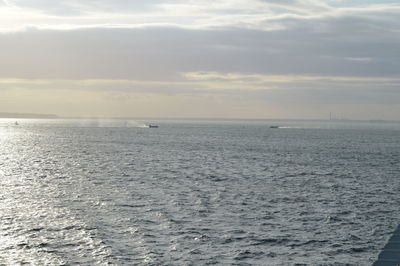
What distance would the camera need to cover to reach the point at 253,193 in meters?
65.8

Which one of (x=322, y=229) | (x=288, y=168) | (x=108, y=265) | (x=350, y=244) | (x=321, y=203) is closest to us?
(x=108, y=265)

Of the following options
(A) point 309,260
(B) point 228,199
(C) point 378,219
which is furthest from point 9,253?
(C) point 378,219

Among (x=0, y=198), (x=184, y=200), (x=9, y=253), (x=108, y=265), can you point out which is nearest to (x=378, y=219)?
(x=184, y=200)

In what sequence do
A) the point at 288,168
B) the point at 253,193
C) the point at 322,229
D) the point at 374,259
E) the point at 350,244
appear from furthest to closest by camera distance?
the point at 288,168, the point at 253,193, the point at 322,229, the point at 350,244, the point at 374,259

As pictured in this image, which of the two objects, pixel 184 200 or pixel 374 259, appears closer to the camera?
pixel 374 259

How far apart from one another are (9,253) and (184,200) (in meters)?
27.2

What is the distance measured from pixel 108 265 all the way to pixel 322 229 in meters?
21.8

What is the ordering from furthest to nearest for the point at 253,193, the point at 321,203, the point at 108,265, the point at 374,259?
1. the point at 253,193
2. the point at 321,203
3. the point at 374,259
4. the point at 108,265

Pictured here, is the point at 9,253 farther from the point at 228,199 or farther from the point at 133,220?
the point at 228,199

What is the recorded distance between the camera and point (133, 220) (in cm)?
4628

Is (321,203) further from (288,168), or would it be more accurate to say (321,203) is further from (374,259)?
(288,168)

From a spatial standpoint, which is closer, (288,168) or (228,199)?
(228,199)

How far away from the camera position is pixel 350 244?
127ft

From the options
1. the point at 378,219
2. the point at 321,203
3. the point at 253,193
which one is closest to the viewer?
the point at 378,219
